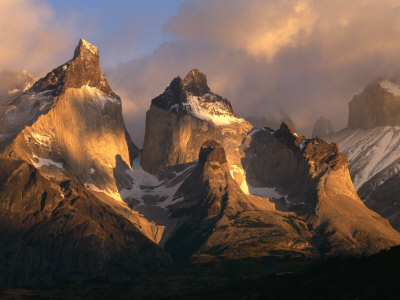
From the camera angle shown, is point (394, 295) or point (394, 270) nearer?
point (394, 295)

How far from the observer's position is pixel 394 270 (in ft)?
653

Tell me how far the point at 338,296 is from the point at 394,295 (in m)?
14.0

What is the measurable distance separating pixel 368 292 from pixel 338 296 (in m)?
7.23

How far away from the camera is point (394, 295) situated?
186000mm

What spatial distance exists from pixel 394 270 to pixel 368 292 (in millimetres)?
11326

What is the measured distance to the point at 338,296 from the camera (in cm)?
19512

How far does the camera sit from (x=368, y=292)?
191m

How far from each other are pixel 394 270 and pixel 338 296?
48.6ft
